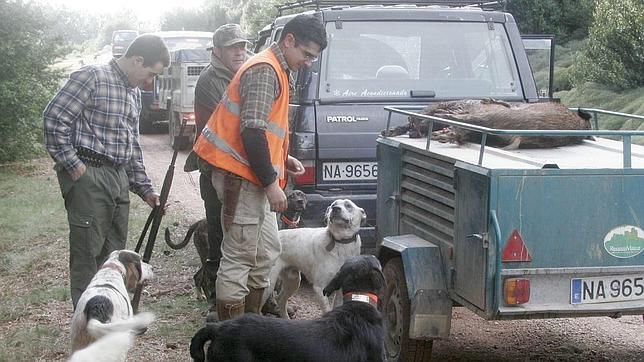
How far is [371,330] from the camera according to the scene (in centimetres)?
467

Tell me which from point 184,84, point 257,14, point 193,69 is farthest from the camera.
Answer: point 257,14

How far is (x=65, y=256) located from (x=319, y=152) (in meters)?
3.77

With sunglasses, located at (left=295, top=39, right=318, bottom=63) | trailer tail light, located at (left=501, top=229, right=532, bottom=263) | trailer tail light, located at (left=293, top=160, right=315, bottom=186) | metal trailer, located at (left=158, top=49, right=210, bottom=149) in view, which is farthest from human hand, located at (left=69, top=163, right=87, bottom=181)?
metal trailer, located at (left=158, top=49, right=210, bottom=149)

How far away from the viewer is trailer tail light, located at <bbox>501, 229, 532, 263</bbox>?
4.90 metres

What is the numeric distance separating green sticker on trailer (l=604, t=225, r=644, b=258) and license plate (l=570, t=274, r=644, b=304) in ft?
0.46

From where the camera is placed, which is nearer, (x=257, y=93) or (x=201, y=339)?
(x=201, y=339)

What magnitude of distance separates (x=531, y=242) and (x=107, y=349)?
2298 mm

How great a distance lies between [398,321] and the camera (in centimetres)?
579

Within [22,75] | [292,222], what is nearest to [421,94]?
[292,222]

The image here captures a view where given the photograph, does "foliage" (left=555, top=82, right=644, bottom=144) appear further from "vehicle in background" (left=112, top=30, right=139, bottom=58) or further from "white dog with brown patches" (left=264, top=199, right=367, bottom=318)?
"vehicle in background" (left=112, top=30, right=139, bottom=58)

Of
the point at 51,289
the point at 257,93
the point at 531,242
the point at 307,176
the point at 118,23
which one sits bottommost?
the point at 51,289

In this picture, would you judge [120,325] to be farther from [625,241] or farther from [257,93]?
[625,241]

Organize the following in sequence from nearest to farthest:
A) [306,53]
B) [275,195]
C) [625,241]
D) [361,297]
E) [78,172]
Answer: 1. [361,297]
2. [625,241]
3. [275,195]
4. [306,53]
5. [78,172]

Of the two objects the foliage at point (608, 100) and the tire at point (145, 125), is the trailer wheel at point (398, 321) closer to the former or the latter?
the foliage at point (608, 100)
